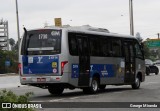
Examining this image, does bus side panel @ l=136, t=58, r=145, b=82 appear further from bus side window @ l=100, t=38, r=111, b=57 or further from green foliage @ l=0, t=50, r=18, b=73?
green foliage @ l=0, t=50, r=18, b=73

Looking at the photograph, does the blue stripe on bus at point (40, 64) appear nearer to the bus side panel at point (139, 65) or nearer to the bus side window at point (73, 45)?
the bus side window at point (73, 45)

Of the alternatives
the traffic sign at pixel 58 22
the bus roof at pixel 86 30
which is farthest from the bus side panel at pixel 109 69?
the traffic sign at pixel 58 22

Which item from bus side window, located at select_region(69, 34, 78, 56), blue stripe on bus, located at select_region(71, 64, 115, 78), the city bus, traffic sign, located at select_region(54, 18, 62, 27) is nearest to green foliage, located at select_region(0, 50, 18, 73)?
traffic sign, located at select_region(54, 18, 62, 27)

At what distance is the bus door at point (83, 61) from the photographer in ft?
69.9

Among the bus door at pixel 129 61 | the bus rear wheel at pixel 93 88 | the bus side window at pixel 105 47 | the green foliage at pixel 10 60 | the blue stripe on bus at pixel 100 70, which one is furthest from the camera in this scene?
the green foliage at pixel 10 60

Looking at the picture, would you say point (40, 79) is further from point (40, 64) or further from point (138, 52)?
point (138, 52)

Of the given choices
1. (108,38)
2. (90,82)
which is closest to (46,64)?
(90,82)

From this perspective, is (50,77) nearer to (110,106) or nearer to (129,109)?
(110,106)

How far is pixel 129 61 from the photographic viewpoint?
25.8 meters

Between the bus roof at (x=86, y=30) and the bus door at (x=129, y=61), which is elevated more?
the bus roof at (x=86, y=30)

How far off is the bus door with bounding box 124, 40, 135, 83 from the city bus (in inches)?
61.9

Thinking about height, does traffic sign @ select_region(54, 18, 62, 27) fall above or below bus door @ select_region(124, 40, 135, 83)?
above

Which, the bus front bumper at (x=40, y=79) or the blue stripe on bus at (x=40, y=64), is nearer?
the bus front bumper at (x=40, y=79)

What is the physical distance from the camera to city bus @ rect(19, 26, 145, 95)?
20391 mm
